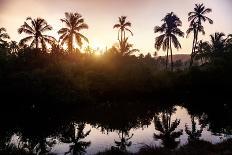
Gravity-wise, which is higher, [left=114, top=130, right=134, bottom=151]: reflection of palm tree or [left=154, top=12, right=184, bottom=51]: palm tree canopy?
[left=154, top=12, right=184, bottom=51]: palm tree canopy

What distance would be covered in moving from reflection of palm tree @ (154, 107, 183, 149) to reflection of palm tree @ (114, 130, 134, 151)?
203 cm

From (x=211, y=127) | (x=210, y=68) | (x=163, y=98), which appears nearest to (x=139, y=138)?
(x=211, y=127)

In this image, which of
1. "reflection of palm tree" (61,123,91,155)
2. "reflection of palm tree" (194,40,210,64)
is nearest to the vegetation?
"reflection of palm tree" (61,123,91,155)

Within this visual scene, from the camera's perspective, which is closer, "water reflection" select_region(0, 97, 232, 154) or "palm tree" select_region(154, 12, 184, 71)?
"water reflection" select_region(0, 97, 232, 154)

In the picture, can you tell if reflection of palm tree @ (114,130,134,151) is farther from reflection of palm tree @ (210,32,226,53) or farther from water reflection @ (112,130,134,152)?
reflection of palm tree @ (210,32,226,53)

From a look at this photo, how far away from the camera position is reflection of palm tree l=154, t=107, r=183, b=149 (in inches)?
794

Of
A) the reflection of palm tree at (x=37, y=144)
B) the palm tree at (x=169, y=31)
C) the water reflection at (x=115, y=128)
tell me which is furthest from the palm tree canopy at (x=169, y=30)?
the reflection of palm tree at (x=37, y=144)

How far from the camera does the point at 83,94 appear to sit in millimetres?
41312

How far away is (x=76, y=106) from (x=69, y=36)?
24685 millimetres

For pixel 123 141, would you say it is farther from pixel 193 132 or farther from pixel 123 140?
pixel 193 132

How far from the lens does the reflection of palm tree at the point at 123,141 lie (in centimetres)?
2023

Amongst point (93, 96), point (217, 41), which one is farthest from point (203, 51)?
point (93, 96)

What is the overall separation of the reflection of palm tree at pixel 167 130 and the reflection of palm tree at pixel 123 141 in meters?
2.03

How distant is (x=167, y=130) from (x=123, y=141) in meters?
4.59
